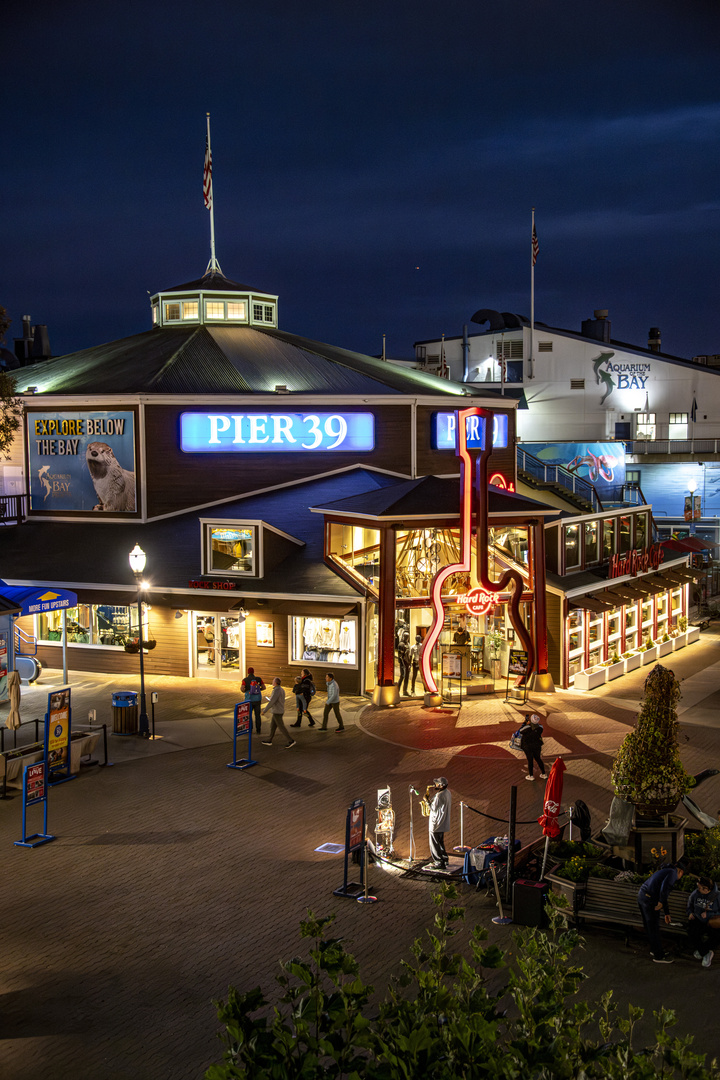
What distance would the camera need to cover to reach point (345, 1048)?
592cm

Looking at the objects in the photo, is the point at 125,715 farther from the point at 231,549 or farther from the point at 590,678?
the point at 590,678

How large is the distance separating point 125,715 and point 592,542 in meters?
16.9

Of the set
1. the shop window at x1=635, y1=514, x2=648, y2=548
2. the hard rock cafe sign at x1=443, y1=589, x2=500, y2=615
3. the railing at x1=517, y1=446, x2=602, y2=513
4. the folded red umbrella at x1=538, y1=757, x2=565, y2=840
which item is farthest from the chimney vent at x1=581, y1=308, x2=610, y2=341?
→ the folded red umbrella at x1=538, y1=757, x2=565, y2=840

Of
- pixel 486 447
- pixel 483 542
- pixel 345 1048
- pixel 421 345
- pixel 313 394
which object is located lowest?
pixel 345 1048

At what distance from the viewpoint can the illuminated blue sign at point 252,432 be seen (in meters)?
33.8

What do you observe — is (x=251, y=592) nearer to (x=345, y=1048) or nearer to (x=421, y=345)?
(x=345, y=1048)

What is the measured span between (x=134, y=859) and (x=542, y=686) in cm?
1524

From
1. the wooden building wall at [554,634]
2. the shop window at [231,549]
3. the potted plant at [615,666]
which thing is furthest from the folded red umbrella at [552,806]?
the shop window at [231,549]

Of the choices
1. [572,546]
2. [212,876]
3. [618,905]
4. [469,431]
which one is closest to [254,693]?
[212,876]

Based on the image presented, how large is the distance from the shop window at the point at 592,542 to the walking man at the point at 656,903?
2038 centimetres

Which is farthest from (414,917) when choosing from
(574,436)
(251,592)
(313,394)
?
(574,436)

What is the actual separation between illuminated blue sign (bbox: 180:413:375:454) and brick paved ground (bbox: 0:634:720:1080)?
1095 centimetres

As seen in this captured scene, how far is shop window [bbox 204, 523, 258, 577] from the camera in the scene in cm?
2955

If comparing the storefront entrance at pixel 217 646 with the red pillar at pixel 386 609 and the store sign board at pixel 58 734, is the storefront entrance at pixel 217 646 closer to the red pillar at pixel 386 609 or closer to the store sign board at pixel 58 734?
the red pillar at pixel 386 609
